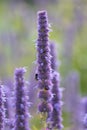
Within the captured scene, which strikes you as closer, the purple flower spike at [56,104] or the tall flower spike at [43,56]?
the tall flower spike at [43,56]

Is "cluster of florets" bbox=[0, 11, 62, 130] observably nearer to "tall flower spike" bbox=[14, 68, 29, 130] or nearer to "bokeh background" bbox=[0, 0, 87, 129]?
"tall flower spike" bbox=[14, 68, 29, 130]

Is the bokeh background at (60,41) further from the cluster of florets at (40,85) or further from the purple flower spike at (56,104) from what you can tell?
the cluster of florets at (40,85)

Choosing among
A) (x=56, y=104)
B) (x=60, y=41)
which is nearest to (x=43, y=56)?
(x=56, y=104)

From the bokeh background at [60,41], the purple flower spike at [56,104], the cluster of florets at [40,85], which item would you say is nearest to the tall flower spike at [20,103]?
the cluster of florets at [40,85]

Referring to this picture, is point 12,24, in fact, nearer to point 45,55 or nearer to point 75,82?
point 75,82

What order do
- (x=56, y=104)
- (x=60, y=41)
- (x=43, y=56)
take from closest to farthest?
1. (x=43, y=56)
2. (x=56, y=104)
3. (x=60, y=41)

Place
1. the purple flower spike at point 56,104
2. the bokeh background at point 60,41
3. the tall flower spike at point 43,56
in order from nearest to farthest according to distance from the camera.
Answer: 1. the tall flower spike at point 43,56
2. the purple flower spike at point 56,104
3. the bokeh background at point 60,41

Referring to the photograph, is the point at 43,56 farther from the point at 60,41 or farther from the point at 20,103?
the point at 60,41

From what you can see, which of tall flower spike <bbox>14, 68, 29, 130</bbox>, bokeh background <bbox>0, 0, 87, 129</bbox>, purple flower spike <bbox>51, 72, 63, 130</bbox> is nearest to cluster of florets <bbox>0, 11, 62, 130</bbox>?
tall flower spike <bbox>14, 68, 29, 130</bbox>

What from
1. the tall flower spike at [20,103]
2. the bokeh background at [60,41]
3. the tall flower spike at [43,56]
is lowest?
the tall flower spike at [20,103]

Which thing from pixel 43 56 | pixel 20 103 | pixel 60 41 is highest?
pixel 60 41
